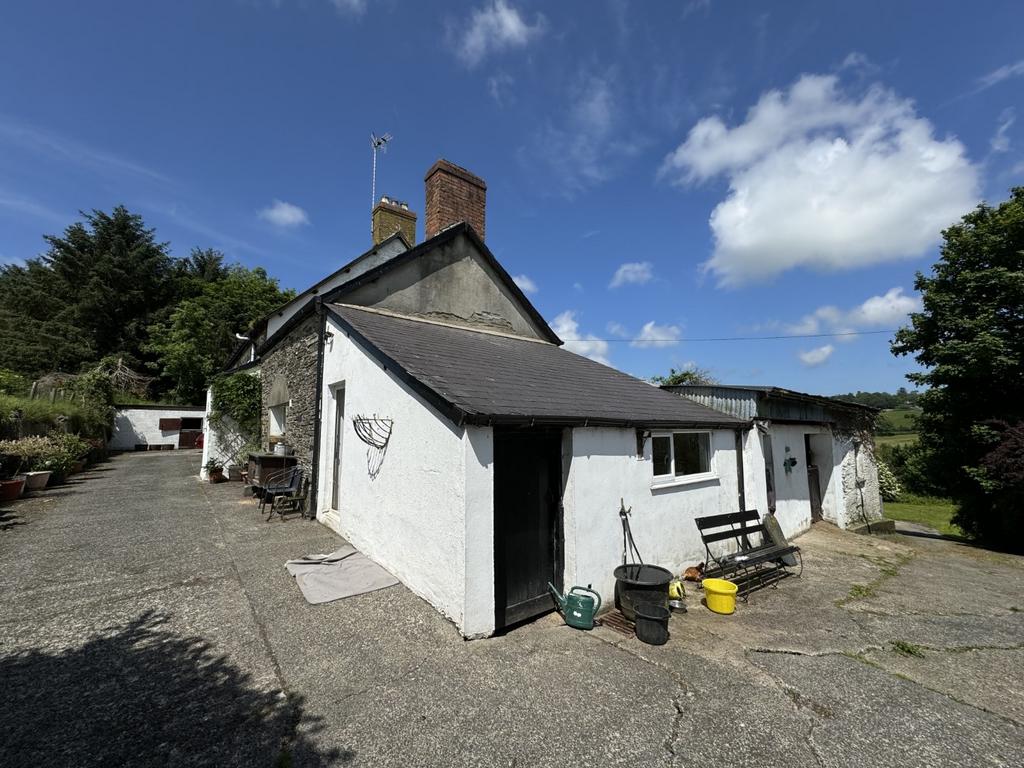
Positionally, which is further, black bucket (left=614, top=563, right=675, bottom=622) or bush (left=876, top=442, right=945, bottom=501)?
bush (left=876, top=442, right=945, bottom=501)

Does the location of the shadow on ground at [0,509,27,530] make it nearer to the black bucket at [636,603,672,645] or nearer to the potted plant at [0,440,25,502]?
the potted plant at [0,440,25,502]

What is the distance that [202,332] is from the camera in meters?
32.1

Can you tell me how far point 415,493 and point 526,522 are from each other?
1.59 meters

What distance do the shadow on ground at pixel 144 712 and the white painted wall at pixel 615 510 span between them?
3526 mm

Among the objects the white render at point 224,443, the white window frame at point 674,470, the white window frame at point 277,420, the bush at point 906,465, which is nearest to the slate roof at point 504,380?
the white window frame at point 674,470

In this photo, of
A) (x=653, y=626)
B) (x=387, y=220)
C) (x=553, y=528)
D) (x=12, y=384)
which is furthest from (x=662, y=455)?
(x=12, y=384)

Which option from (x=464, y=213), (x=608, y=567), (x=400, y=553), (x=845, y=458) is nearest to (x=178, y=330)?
(x=464, y=213)

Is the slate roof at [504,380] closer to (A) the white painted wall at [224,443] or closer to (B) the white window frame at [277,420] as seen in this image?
(B) the white window frame at [277,420]

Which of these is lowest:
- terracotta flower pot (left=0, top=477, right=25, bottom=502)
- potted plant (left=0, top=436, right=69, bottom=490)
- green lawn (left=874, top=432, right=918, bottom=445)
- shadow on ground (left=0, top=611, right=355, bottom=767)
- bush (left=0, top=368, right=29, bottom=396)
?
shadow on ground (left=0, top=611, right=355, bottom=767)

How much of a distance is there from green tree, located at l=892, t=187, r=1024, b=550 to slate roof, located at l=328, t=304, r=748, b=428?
9.14 metres

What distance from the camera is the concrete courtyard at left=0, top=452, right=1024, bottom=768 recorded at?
10.3 ft

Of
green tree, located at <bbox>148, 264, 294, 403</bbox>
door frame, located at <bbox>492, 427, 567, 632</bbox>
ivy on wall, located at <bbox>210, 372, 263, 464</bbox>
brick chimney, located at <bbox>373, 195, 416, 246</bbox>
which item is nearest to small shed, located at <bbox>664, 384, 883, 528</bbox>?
door frame, located at <bbox>492, 427, 567, 632</bbox>

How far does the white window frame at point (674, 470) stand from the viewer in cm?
696

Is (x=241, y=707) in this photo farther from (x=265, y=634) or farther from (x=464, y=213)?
(x=464, y=213)
